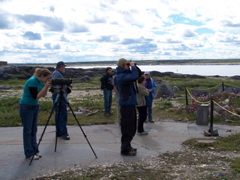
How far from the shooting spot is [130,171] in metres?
6.15

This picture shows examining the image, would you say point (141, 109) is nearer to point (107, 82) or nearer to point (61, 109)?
point (61, 109)

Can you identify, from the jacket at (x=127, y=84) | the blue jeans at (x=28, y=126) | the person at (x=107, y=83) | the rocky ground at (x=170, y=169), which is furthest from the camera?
the person at (x=107, y=83)

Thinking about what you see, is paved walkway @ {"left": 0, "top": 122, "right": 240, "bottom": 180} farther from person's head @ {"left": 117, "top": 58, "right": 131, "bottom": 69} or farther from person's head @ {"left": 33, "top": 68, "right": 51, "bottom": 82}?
person's head @ {"left": 117, "top": 58, "right": 131, "bottom": 69}

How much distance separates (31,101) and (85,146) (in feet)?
6.33

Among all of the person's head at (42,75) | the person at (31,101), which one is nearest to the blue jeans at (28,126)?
the person at (31,101)

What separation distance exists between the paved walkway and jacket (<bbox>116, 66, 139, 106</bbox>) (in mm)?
1181

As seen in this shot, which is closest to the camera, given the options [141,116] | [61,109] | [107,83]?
[61,109]

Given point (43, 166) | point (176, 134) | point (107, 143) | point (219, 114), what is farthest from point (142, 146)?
point (219, 114)

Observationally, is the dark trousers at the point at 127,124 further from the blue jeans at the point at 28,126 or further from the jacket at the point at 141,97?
the jacket at the point at 141,97

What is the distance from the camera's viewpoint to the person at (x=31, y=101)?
22.2 ft

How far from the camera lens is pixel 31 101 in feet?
22.5

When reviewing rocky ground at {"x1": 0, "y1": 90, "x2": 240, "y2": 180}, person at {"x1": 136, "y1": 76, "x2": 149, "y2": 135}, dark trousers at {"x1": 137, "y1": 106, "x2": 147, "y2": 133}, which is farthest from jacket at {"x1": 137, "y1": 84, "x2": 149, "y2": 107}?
rocky ground at {"x1": 0, "y1": 90, "x2": 240, "y2": 180}

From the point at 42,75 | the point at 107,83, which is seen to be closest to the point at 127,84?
the point at 42,75

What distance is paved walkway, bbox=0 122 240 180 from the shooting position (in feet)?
21.4
